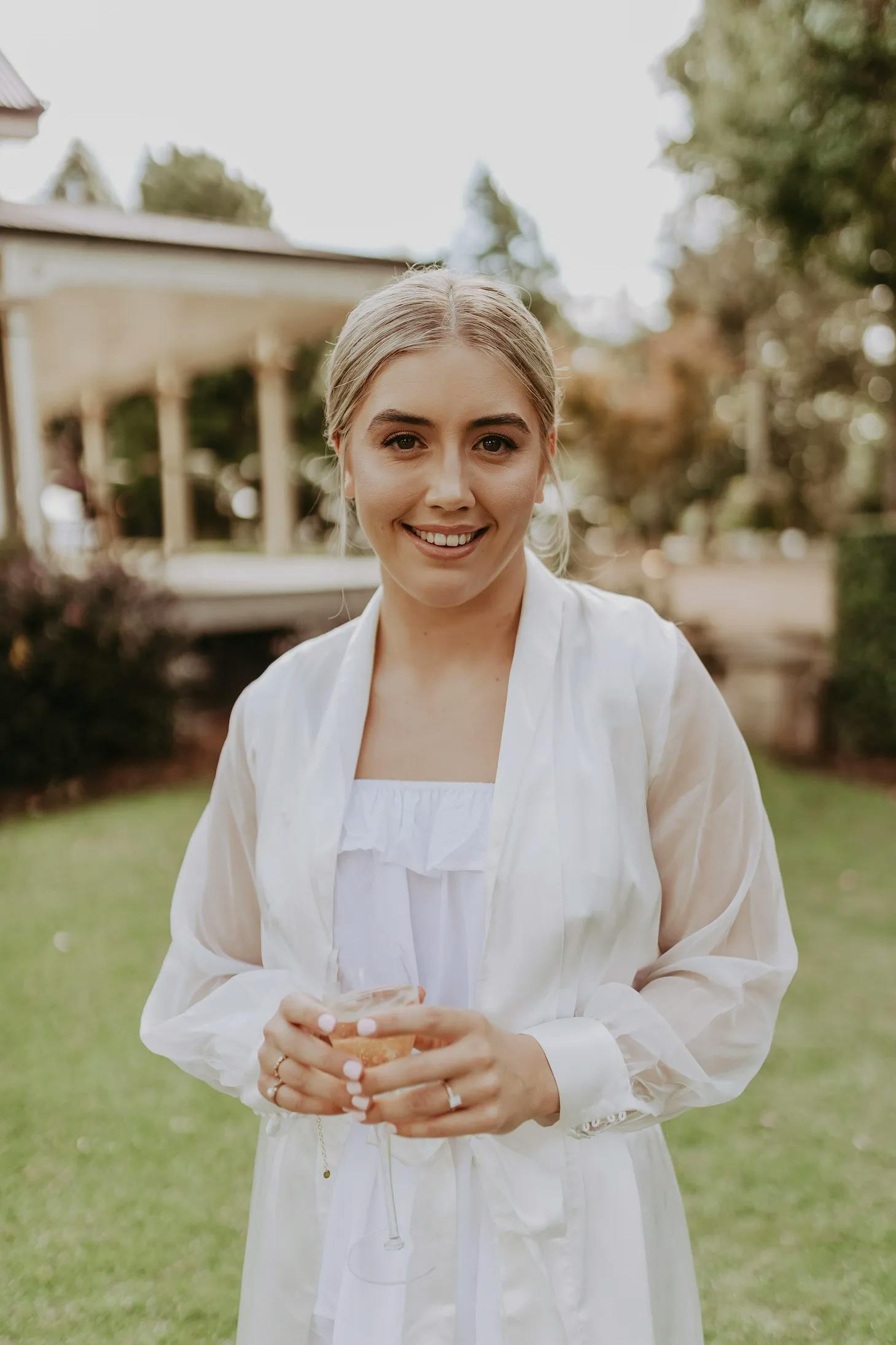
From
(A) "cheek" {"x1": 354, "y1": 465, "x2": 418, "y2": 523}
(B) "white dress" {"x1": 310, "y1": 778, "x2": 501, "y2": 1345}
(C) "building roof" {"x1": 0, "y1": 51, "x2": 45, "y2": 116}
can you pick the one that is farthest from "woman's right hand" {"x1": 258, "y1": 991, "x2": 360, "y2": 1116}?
(C) "building roof" {"x1": 0, "y1": 51, "x2": 45, "y2": 116}

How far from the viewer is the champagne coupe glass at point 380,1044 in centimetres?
141

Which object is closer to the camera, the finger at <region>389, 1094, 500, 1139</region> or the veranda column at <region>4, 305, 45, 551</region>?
the finger at <region>389, 1094, 500, 1139</region>

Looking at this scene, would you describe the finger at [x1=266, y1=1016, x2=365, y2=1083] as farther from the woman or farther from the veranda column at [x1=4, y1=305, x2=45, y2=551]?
the veranda column at [x1=4, y1=305, x2=45, y2=551]

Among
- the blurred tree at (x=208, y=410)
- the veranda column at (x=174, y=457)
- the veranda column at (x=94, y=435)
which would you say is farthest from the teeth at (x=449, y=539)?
the blurred tree at (x=208, y=410)

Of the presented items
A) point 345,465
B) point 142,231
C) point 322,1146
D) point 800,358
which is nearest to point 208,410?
point 800,358

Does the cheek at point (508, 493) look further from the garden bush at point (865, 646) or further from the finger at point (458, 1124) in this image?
the garden bush at point (865, 646)

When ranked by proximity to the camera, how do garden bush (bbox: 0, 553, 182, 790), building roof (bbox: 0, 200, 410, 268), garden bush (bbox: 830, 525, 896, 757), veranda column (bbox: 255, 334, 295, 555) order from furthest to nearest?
veranda column (bbox: 255, 334, 295, 555) → building roof (bbox: 0, 200, 410, 268) → garden bush (bbox: 830, 525, 896, 757) → garden bush (bbox: 0, 553, 182, 790)

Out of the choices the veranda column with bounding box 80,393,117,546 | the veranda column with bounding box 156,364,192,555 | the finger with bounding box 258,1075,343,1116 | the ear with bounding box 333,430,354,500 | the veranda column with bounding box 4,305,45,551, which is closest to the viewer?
the finger with bounding box 258,1075,343,1116

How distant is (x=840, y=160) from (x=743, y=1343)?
8.34 metres

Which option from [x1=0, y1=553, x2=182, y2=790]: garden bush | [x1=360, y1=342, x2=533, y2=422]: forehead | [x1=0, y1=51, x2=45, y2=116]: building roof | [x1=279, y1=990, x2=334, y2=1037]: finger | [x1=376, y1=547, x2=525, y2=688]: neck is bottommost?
[x1=0, y1=553, x2=182, y2=790]: garden bush

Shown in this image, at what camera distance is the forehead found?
1602 millimetres

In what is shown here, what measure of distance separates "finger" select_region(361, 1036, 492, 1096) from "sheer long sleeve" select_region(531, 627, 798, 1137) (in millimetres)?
201

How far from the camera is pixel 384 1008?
1416mm

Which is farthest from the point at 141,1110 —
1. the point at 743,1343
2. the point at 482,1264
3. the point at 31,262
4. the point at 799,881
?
the point at 31,262
